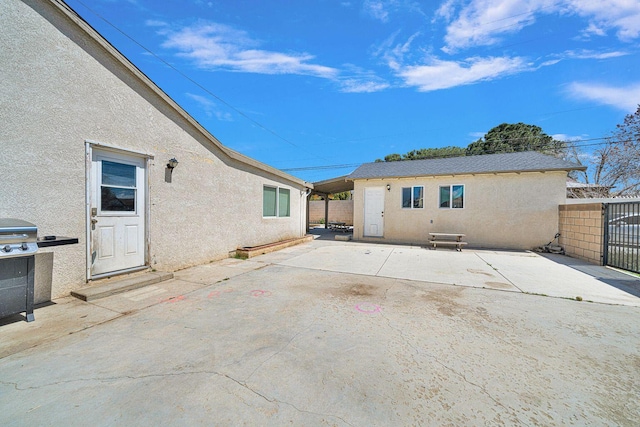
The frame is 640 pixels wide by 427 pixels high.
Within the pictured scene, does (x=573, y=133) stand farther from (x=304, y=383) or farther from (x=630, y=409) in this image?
(x=304, y=383)

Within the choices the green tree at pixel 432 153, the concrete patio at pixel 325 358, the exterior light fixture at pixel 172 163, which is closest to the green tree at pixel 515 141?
the green tree at pixel 432 153

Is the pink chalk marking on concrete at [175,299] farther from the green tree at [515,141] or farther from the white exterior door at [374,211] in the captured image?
the green tree at [515,141]

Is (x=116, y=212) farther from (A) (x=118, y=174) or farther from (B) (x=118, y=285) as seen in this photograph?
(B) (x=118, y=285)

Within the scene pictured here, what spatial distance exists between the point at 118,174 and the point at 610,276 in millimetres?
10507

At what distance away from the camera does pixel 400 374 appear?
211 cm

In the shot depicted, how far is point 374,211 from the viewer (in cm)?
1202

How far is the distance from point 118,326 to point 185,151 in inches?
157

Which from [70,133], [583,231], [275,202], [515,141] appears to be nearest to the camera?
[70,133]

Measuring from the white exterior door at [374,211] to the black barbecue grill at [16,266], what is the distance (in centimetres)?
1086

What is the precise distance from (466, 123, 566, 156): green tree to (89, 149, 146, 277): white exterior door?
88.4ft

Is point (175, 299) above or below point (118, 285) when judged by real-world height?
below

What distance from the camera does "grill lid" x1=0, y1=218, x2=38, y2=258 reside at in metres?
2.64

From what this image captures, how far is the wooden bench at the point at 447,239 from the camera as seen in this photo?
9506mm

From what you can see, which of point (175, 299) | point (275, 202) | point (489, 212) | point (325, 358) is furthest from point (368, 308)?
point (489, 212)
